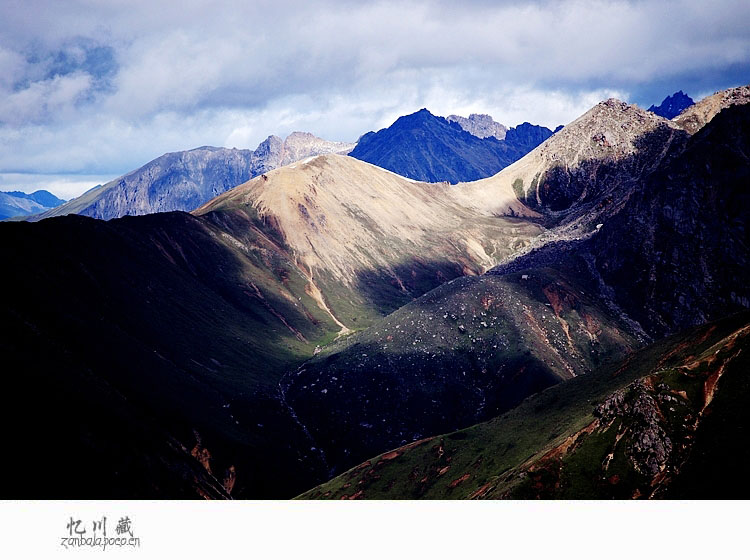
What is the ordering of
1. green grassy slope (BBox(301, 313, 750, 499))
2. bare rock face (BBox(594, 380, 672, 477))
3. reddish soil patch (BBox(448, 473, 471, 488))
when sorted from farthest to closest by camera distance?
1. reddish soil patch (BBox(448, 473, 471, 488))
2. bare rock face (BBox(594, 380, 672, 477))
3. green grassy slope (BBox(301, 313, 750, 499))

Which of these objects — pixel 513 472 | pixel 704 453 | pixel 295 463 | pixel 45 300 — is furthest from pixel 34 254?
pixel 704 453

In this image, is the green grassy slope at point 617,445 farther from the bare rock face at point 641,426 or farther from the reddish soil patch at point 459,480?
the reddish soil patch at point 459,480

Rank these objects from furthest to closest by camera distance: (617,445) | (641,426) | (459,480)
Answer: (459,480)
(617,445)
(641,426)

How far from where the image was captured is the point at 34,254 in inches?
7589

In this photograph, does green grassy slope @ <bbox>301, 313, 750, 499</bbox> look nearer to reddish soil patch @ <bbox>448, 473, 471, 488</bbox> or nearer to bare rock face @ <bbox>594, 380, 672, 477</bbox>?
bare rock face @ <bbox>594, 380, 672, 477</bbox>

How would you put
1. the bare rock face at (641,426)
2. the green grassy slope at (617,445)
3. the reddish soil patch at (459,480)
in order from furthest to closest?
the reddish soil patch at (459,480) → the bare rock face at (641,426) → the green grassy slope at (617,445)

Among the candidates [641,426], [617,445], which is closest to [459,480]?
[617,445]

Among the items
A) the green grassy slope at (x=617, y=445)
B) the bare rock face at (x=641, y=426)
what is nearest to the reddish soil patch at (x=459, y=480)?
the green grassy slope at (x=617, y=445)

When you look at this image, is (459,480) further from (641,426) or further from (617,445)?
(641,426)

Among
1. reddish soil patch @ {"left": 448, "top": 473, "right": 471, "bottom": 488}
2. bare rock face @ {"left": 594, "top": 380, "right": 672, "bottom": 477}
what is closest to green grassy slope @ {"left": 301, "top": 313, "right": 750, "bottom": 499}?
bare rock face @ {"left": 594, "top": 380, "right": 672, "bottom": 477}

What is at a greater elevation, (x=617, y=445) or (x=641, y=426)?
(x=641, y=426)
